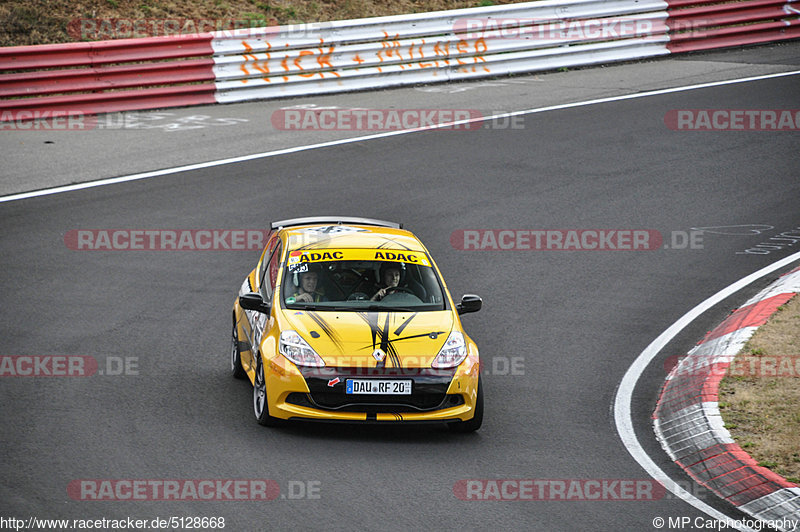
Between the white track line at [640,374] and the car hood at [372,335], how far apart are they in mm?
1763

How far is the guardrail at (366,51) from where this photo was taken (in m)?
19.3

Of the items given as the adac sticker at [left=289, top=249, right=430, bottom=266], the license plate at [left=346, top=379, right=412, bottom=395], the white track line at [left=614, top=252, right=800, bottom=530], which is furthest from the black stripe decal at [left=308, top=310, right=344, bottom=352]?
the white track line at [left=614, top=252, right=800, bottom=530]

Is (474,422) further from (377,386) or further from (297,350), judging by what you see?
(297,350)

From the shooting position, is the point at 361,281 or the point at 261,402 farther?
the point at 361,281

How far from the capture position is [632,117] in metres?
19.9

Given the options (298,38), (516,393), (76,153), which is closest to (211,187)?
(76,153)

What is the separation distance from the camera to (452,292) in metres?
12.6

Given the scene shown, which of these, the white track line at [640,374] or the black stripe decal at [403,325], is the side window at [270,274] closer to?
the black stripe decal at [403,325]

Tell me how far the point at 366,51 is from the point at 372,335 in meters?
13.8

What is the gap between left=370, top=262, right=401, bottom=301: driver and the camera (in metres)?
9.74

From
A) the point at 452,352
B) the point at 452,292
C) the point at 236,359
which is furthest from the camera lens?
the point at 452,292

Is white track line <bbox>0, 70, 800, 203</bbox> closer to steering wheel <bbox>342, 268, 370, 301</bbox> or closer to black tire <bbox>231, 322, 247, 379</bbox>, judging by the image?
black tire <bbox>231, 322, 247, 379</bbox>

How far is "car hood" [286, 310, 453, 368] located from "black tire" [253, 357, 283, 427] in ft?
1.65

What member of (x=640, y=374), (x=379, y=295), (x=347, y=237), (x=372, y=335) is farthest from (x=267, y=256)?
(x=640, y=374)
